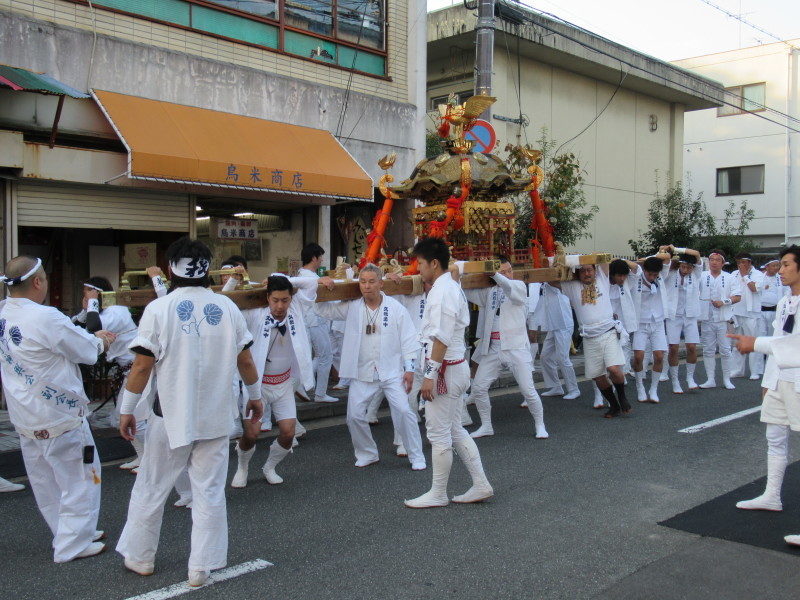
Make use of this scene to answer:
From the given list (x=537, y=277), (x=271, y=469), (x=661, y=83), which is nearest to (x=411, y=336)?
(x=271, y=469)

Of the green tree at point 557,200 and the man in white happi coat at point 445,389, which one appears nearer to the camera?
the man in white happi coat at point 445,389

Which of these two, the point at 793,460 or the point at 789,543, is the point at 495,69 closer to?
the point at 793,460

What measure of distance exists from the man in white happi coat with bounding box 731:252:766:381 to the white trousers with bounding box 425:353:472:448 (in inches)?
324

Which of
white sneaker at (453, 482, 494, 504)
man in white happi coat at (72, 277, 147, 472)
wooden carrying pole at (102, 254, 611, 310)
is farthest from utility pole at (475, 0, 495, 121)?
white sneaker at (453, 482, 494, 504)

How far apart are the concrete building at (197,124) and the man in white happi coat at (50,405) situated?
4848 millimetres

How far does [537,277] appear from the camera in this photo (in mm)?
8516

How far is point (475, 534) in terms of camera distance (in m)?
5.01

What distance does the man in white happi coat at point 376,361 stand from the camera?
6.78 m

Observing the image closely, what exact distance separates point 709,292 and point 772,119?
21.2m

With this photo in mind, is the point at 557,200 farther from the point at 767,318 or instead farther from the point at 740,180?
the point at 740,180

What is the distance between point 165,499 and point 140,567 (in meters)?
0.43

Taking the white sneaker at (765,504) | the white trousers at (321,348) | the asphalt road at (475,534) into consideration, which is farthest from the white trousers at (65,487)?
the white trousers at (321,348)

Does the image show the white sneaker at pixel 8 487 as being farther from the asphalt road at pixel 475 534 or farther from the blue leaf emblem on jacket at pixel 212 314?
the blue leaf emblem on jacket at pixel 212 314

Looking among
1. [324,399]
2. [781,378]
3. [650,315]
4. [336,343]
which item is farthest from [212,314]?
[650,315]
